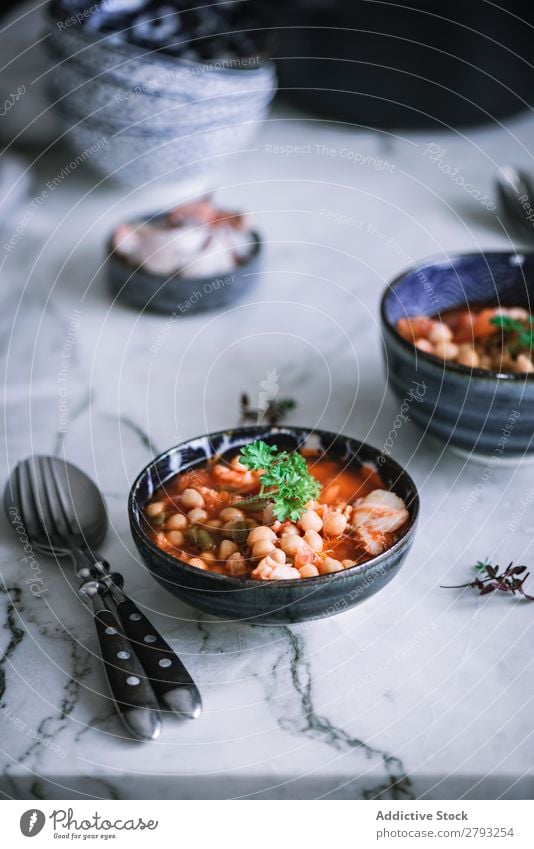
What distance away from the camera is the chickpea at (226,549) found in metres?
0.66

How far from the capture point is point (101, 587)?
701 mm

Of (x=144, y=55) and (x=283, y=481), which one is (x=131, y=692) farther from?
(x=144, y=55)

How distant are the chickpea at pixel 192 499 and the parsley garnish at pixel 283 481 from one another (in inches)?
1.6

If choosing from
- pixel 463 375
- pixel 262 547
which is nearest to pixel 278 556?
pixel 262 547

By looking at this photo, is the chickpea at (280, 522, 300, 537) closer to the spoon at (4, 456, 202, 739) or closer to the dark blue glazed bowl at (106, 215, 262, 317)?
the spoon at (4, 456, 202, 739)

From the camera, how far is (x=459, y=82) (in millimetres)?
1518

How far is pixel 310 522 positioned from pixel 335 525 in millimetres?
22

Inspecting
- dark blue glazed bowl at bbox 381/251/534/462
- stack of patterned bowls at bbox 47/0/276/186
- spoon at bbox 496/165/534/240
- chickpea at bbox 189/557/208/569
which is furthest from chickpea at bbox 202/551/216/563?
spoon at bbox 496/165/534/240

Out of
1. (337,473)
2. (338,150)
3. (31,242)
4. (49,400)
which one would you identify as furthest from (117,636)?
(338,150)

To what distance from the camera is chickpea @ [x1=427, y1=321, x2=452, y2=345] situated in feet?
2.96

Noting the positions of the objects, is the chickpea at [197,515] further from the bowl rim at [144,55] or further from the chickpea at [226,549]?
the bowl rim at [144,55]

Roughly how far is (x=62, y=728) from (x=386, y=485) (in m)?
0.32

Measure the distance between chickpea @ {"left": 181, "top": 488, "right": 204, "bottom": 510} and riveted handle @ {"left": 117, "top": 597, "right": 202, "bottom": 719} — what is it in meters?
0.11

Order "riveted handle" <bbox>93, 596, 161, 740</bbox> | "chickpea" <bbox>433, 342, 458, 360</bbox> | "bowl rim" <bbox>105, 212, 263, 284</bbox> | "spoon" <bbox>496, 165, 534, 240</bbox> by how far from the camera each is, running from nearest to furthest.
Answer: "riveted handle" <bbox>93, 596, 161, 740</bbox>
"chickpea" <bbox>433, 342, 458, 360</bbox>
"bowl rim" <bbox>105, 212, 263, 284</bbox>
"spoon" <bbox>496, 165, 534, 240</bbox>
